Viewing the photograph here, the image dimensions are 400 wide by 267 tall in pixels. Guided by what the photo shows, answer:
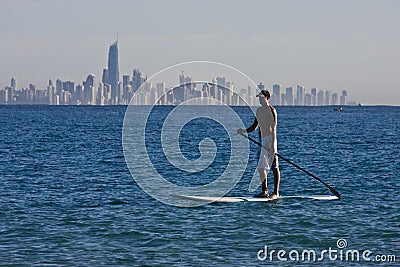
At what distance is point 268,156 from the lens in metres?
22.8

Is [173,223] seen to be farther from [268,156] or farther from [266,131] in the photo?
[266,131]

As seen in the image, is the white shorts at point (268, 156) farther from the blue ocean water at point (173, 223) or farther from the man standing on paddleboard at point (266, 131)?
the blue ocean water at point (173, 223)

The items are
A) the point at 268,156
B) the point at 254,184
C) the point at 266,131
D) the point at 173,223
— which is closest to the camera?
the point at 173,223

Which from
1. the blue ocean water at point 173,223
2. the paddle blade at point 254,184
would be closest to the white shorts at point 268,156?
the blue ocean water at point 173,223

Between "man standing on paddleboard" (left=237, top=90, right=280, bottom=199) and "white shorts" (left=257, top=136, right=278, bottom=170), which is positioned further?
"white shorts" (left=257, top=136, right=278, bottom=170)

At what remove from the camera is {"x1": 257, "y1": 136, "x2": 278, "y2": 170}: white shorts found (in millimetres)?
22734

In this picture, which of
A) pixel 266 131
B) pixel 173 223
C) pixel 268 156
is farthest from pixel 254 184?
pixel 173 223

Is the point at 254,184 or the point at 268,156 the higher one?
the point at 268,156

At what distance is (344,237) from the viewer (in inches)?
763

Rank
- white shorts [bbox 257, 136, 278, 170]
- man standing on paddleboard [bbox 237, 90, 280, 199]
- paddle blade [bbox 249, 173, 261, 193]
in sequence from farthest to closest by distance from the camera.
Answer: paddle blade [bbox 249, 173, 261, 193] → white shorts [bbox 257, 136, 278, 170] → man standing on paddleboard [bbox 237, 90, 280, 199]

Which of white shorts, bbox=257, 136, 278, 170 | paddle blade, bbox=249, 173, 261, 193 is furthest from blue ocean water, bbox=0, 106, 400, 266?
white shorts, bbox=257, 136, 278, 170

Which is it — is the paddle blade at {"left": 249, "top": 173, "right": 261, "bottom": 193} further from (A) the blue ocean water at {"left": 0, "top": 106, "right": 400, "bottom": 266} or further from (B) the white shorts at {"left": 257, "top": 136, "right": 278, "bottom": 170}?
(B) the white shorts at {"left": 257, "top": 136, "right": 278, "bottom": 170}

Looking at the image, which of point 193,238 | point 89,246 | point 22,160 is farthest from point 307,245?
point 22,160

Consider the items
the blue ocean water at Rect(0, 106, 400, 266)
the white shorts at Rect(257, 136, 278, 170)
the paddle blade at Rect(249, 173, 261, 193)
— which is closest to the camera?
the blue ocean water at Rect(0, 106, 400, 266)
